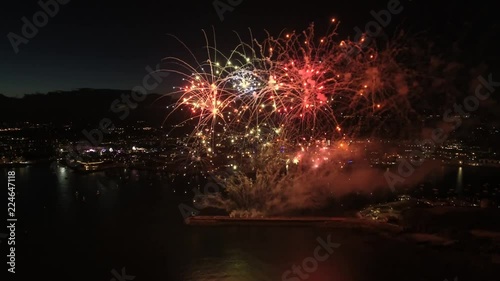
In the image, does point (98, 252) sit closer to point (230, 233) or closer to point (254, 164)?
point (230, 233)

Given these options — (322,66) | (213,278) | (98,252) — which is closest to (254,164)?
(322,66)

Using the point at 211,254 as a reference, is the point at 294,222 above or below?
above

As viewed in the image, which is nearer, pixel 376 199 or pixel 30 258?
pixel 30 258

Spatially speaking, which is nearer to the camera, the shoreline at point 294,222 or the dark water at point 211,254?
the dark water at point 211,254

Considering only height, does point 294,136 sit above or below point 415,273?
above

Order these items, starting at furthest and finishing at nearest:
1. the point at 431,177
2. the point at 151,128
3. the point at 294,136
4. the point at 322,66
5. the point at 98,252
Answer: the point at 151,128
the point at 431,177
the point at 294,136
the point at 322,66
the point at 98,252

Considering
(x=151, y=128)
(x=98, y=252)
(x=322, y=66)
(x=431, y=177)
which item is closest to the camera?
(x=98, y=252)

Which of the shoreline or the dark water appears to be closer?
the dark water

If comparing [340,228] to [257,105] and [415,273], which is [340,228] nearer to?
[415,273]

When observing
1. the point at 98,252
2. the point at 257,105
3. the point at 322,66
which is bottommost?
the point at 98,252

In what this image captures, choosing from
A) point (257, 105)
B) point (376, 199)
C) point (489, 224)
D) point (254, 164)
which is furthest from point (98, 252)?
point (376, 199)

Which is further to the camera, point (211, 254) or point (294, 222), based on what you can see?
point (294, 222)
